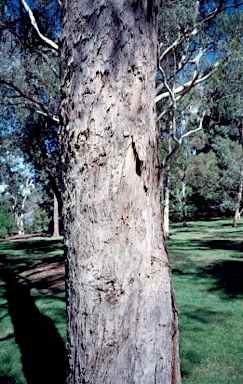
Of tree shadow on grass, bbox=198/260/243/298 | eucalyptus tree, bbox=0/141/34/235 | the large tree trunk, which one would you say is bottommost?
tree shadow on grass, bbox=198/260/243/298

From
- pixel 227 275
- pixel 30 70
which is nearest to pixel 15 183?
pixel 30 70

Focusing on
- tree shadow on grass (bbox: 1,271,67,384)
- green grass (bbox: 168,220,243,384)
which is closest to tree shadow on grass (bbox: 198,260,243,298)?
green grass (bbox: 168,220,243,384)

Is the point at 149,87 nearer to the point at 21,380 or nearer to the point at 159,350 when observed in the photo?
the point at 159,350

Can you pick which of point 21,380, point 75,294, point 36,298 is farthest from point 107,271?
point 36,298

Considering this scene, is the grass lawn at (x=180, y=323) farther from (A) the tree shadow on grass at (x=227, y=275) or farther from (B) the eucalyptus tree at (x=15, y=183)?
(B) the eucalyptus tree at (x=15, y=183)

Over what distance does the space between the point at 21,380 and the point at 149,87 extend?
9.55 ft

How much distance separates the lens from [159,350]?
1.17m

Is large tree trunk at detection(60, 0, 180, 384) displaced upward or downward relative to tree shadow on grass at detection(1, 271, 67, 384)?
upward

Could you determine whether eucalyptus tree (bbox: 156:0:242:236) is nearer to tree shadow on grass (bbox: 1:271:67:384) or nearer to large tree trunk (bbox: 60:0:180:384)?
tree shadow on grass (bbox: 1:271:67:384)

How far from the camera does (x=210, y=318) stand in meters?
4.38

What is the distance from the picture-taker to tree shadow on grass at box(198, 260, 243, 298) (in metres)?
5.77

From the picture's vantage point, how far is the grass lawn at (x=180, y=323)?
3.04m

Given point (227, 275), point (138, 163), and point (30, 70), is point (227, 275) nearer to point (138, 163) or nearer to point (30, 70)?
point (138, 163)

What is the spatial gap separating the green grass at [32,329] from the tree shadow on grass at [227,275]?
9.69 feet
